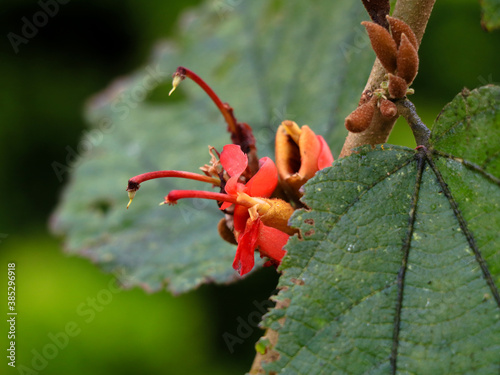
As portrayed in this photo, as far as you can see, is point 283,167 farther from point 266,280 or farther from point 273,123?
point 266,280

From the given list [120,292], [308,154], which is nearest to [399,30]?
[308,154]

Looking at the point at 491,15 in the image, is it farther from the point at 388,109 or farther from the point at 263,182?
the point at 263,182

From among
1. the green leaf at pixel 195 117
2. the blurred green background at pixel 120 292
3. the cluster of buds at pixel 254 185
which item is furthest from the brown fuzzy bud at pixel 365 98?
the blurred green background at pixel 120 292

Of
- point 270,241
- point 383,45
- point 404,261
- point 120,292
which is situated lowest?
point 404,261

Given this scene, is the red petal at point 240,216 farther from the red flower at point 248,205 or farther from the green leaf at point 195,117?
the green leaf at point 195,117

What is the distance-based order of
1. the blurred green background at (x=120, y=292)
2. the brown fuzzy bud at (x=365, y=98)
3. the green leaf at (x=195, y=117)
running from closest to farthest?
the brown fuzzy bud at (x=365, y=98) < the green leaf at (x=195, y=117) < the blurred green background at (x=120, y=292)
